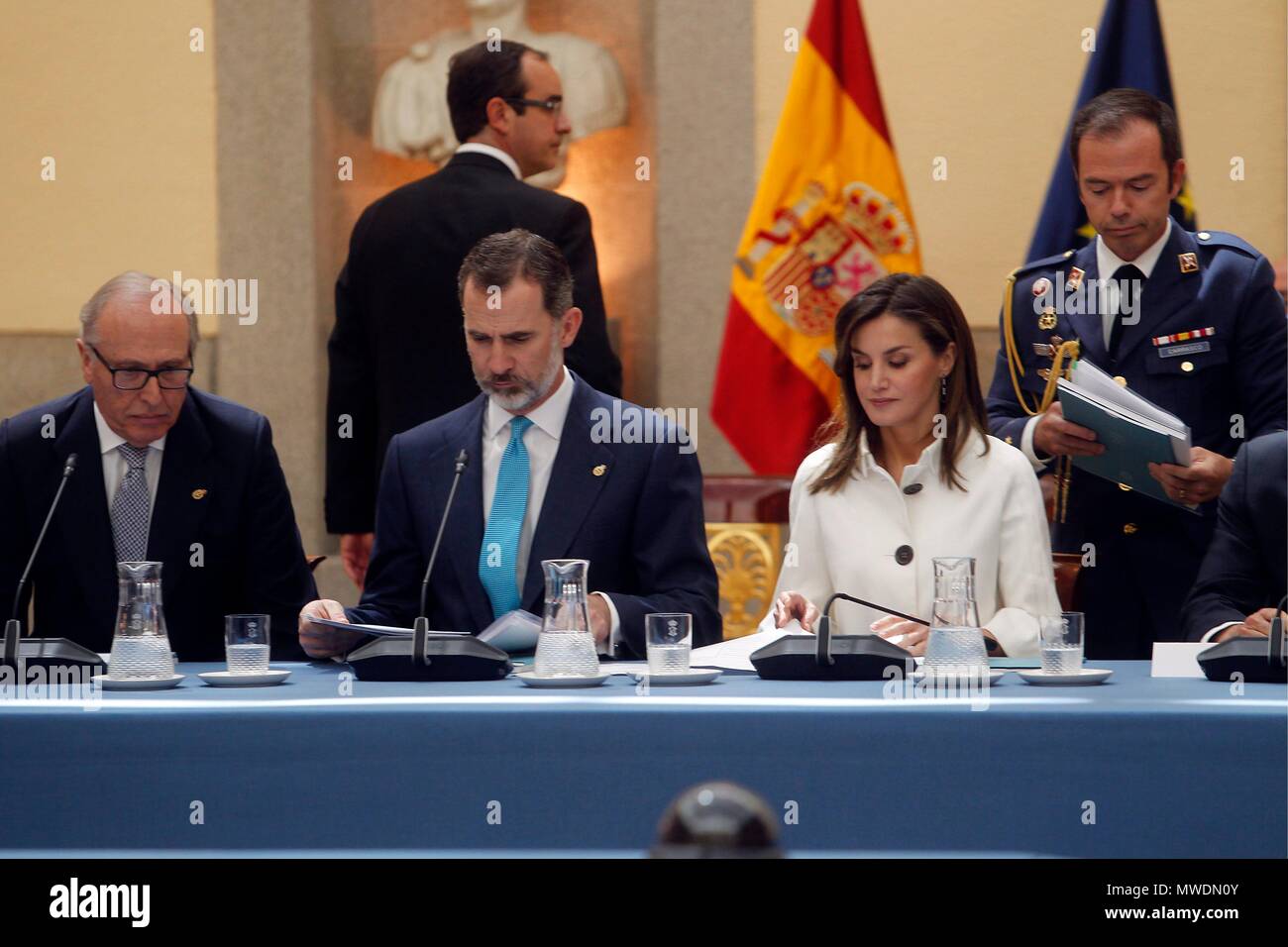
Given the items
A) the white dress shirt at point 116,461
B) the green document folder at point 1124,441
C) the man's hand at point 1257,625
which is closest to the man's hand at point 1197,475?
the green document folder at point 1124,441

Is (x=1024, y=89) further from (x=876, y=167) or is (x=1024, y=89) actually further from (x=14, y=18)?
(x=14, y=18)

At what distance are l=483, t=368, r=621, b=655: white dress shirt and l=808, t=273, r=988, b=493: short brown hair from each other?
46 cm

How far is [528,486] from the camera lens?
292cm

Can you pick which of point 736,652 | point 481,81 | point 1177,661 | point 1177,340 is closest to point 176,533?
point 736,652

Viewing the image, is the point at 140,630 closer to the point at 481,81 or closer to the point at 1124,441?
the point at 1124,441

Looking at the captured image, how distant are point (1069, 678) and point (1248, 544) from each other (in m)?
0.66

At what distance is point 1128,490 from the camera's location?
3281 millimetres

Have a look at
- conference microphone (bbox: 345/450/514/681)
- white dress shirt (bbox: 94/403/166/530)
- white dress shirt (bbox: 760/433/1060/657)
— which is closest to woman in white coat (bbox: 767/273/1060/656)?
white dress shirt (bbox: 760/433/1060/657)

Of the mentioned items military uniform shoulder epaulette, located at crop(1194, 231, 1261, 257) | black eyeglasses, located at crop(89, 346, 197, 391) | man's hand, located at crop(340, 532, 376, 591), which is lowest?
man's hand, located at crop(340, 532, 376, 591)

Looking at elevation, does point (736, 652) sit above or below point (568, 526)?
below

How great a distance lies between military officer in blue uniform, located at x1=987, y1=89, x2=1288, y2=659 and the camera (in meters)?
3.21

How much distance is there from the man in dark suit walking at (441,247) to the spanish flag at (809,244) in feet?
3.63

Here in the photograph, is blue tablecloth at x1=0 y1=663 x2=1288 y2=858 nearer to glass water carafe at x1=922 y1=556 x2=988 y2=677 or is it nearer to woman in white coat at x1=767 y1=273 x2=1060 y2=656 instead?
glass water carafe at x1=922 y1=556 x2=988 y2=677
